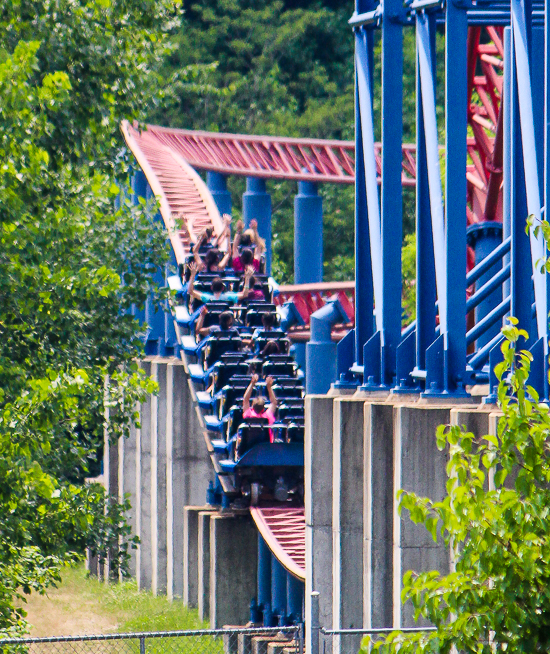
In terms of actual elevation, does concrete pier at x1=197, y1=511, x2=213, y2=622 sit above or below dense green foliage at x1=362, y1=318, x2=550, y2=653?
below

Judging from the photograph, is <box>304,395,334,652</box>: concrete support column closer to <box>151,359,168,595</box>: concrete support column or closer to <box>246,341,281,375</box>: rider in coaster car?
<box>246,341,281,375</box>: rider in coaster car

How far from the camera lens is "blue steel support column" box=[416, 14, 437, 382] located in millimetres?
12234

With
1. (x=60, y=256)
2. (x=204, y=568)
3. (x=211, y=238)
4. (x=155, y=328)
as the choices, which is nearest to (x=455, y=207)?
(x=60, y=256)

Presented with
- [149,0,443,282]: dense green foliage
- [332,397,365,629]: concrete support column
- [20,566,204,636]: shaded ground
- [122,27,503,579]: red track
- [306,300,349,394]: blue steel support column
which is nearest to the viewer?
[332,397,365,629]: concrete support column

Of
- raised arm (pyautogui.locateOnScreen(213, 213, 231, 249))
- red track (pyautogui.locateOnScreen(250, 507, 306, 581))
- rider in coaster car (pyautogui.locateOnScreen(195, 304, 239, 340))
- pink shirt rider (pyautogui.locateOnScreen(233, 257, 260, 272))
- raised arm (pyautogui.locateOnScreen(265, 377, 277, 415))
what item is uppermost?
raised arm (pyautogui.locateOnScreen(213, 213, 231, 249))

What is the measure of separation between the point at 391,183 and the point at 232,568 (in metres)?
8.15

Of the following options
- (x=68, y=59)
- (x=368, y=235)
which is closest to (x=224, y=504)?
(x=368, y=235)

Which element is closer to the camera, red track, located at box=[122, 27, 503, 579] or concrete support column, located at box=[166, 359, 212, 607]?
red track, located at box=[122, 27, 503, 579]

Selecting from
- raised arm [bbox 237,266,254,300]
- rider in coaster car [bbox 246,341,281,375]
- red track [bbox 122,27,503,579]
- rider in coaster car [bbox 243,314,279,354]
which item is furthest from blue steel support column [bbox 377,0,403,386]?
raised arm [bbox 237,266,254,300]

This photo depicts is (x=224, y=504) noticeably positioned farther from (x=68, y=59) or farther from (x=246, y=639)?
(x=68, y=59)

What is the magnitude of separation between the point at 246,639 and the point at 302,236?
1397cm

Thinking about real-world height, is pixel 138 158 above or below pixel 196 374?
above

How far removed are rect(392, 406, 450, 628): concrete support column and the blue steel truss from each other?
49 cm

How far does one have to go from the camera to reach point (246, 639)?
→ 55.1ft
